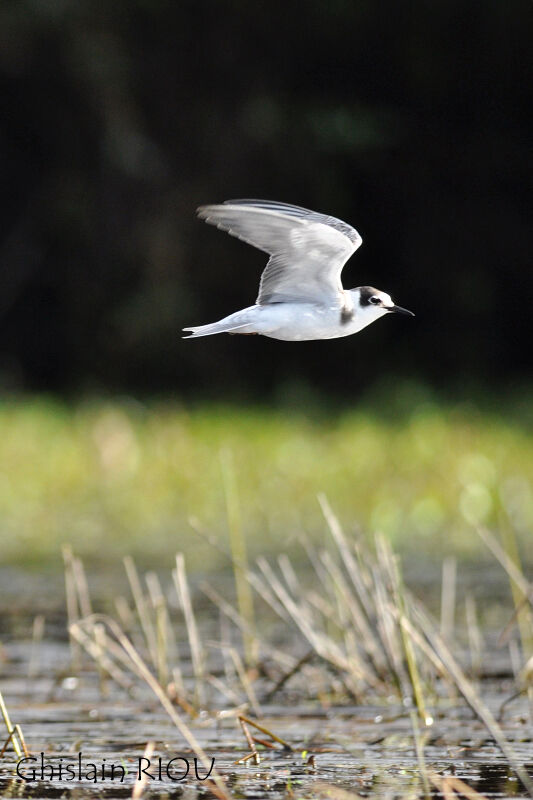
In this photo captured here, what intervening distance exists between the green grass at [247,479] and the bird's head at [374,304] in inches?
227

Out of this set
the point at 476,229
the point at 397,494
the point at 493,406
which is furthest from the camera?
the point at 476,229

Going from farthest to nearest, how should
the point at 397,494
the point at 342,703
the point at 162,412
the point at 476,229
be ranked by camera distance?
the point at 476,229 < the point at 162,412 < the point at 397,494 < the point at 342,703

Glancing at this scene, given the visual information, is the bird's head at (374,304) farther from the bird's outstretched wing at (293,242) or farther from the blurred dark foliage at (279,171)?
the blurred dark foliage at (279,171)

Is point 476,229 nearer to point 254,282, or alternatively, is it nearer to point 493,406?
point 254,282

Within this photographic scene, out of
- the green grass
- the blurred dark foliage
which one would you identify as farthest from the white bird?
the blurred dark foliage

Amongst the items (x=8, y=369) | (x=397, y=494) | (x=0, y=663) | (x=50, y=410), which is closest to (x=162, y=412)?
(x=50, y=410)

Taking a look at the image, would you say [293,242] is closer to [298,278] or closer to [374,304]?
[298,278]

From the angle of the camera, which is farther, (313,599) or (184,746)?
(313,599)

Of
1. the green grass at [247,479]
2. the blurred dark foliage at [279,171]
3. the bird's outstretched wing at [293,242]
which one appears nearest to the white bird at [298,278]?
the bird's outstretched wing at [293,242]

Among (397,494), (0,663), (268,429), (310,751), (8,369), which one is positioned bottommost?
(310,751)

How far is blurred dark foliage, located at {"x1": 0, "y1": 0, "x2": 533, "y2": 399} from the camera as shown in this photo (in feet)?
60.0

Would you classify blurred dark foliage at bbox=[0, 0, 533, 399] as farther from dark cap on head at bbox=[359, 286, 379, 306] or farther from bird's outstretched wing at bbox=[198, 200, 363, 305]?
dark cap on head at bbox=[359, 286, 379, 306]

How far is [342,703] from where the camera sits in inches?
232

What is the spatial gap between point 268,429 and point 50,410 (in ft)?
6.84
